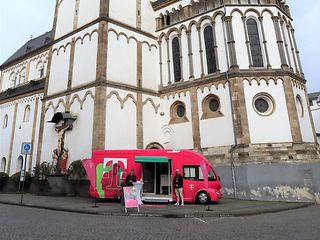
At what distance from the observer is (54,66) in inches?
952

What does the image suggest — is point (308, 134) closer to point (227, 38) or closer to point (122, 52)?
point (227, 38)

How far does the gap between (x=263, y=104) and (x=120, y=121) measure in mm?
10331

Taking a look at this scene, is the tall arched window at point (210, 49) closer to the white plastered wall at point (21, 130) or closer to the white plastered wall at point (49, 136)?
the white plastered wall at point (49, 136)

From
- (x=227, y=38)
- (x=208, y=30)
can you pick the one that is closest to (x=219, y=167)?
(x=227, y=38)

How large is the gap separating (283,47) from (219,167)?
10531 millimetres

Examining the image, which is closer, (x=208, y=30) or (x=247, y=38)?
(x=247, y=38)

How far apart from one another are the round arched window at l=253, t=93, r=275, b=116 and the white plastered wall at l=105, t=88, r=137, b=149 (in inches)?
354

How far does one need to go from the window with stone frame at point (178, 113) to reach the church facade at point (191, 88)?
8 centimetres

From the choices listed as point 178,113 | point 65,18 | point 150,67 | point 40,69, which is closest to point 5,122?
point 40,69

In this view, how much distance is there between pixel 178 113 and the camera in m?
22.2

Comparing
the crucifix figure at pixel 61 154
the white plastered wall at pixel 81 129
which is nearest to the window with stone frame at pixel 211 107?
the white plastered wall at pixel 81 129

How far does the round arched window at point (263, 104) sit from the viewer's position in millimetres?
18812

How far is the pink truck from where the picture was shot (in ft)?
44.6

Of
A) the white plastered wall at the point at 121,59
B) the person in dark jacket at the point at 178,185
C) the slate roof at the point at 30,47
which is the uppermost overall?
the slate roof at the point at 30,47
